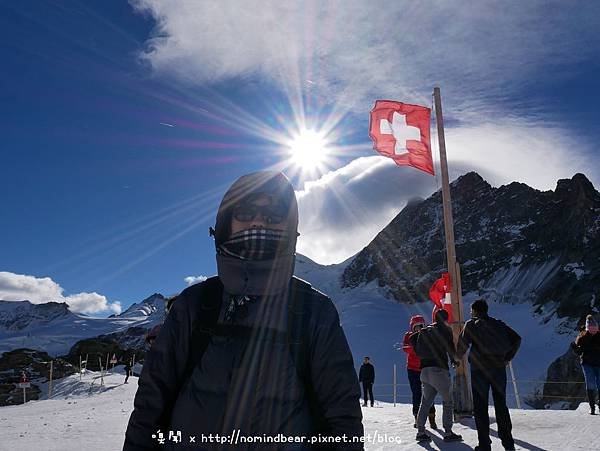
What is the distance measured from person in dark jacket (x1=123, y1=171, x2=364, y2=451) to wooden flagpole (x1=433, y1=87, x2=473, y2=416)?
6.60 metres

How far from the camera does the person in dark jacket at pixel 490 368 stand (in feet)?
19.9

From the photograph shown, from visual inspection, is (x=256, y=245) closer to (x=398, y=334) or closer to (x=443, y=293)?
(x=443, y=293)

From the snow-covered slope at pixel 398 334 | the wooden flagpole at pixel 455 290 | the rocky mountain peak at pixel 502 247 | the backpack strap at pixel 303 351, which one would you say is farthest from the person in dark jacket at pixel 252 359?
the rocky mountain peak at pixel 502 247

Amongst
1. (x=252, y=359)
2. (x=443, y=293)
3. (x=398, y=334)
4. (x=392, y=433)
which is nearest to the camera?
(x=252, y=359)

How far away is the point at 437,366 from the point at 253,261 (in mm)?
5552

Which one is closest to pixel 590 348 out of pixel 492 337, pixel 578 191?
pixel 492 337

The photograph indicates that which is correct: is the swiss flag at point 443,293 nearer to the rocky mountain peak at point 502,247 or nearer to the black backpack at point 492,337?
the black backpack at point 492,337

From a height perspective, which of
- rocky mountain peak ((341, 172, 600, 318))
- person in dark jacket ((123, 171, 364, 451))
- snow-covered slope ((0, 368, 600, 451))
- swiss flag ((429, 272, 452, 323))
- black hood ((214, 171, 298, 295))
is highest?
rocky mountain peak ((341, 172, 600, 318))

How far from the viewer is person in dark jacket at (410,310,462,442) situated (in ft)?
23.2

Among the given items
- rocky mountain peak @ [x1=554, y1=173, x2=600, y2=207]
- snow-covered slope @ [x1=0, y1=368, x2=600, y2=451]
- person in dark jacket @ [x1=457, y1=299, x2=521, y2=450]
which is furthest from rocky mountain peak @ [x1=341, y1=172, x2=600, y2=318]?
person in dark jacket @ [x1=457, y1=299, x2=521, y2=450]

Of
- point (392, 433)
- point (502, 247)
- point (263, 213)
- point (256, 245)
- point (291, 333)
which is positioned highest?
point (502, 247)

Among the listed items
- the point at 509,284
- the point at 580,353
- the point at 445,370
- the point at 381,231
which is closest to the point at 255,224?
the point at 445,370

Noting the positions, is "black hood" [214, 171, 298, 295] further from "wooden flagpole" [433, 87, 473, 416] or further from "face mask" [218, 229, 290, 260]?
"wooden flagpole" [433, 87, 473, 416]

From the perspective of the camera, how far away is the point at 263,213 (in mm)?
2506
